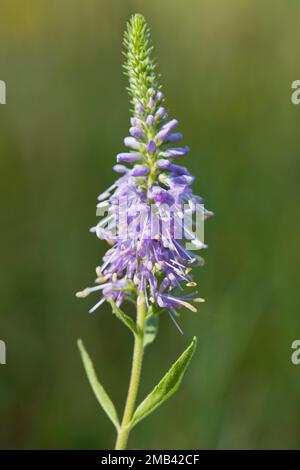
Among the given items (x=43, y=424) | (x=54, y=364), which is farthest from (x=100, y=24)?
(x=43, y=424)

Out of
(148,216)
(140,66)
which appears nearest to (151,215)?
(148,216)

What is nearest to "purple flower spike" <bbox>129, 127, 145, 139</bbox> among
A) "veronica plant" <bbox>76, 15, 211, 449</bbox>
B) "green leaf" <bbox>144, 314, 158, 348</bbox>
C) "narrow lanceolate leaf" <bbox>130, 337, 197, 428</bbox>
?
"veronica plant" <bbox>76, 15, 211, 449</bbox>

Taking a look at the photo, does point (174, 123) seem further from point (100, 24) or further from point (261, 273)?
point (100, 24)

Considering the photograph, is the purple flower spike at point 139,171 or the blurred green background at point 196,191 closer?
the purple flower spike at point 139,171

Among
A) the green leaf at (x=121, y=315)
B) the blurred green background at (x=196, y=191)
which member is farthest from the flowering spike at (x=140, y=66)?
the blurred green background at (x=196, y=191)

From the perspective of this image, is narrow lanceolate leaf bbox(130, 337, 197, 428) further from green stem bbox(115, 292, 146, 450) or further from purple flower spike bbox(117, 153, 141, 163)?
purple flower spike bbox(117, 153, 141, 163)

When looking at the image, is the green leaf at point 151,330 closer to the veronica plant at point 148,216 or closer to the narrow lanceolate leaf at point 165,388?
the veronica plant at point 148,216

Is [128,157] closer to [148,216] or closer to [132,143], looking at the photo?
[132,143]

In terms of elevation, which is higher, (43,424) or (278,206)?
(278,206)
